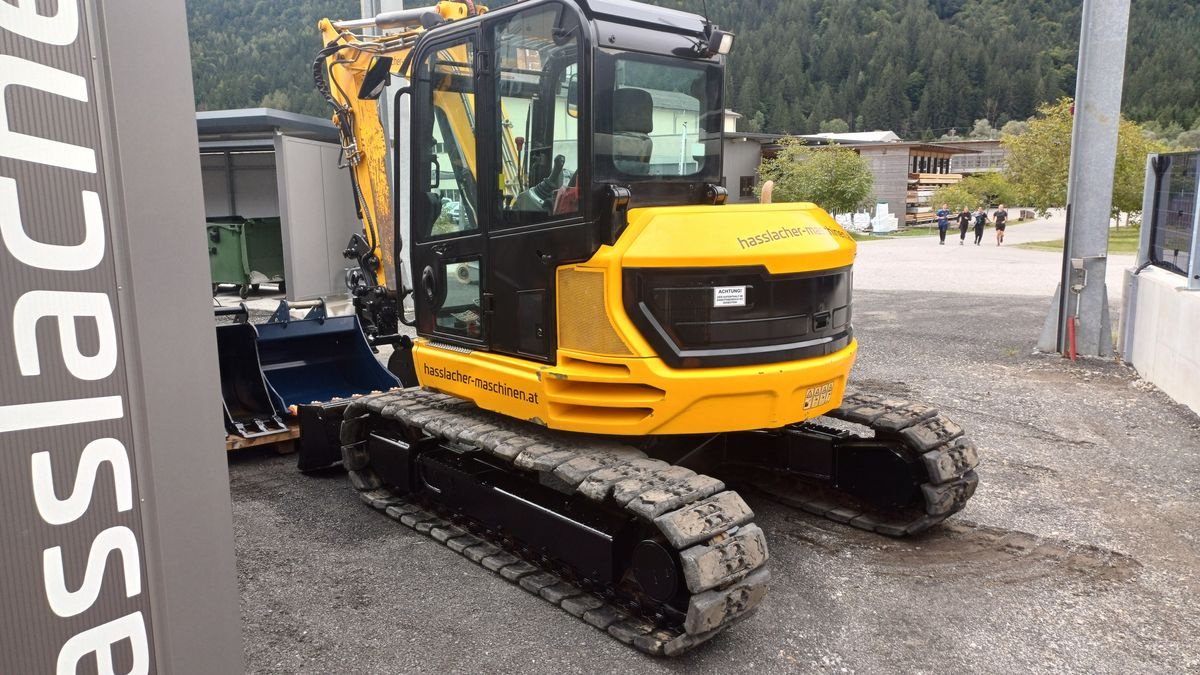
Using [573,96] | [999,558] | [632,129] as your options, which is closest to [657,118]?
[632,129]

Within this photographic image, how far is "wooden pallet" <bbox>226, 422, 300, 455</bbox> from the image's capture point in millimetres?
6141

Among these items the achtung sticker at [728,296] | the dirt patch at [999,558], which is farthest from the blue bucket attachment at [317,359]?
the dirt patch at [999,558]

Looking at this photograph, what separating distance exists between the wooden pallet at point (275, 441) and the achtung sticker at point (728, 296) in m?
3.64

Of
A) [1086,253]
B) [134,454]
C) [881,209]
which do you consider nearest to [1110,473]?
[1086,253]

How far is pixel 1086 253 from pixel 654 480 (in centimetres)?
835

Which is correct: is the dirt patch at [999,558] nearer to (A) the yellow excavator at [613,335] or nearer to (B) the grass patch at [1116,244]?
(A) the yellow excavator at [613,335]

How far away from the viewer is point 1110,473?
6.22m

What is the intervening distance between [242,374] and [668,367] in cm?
400

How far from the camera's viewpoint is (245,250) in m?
17.1

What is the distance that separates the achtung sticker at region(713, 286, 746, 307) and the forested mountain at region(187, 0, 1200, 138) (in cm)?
8358

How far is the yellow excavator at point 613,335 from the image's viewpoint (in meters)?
4.12

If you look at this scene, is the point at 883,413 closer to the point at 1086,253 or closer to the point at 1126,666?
the point at 1126,666

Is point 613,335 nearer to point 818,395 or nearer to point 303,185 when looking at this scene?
point 818,395

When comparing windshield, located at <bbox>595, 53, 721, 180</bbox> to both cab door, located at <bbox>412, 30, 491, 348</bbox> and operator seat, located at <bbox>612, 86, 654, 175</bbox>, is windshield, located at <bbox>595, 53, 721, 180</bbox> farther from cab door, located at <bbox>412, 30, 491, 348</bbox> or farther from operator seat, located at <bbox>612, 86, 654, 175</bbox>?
cab door, located at <bbox>412, 30, 491, 348</bbox>
